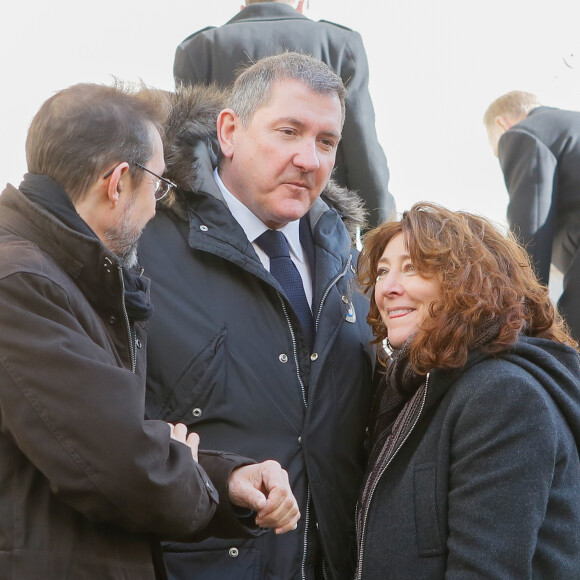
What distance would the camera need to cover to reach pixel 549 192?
4.07 m

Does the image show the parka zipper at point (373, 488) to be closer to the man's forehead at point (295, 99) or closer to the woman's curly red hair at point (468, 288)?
the woman's curly red hair at point (468, 288)

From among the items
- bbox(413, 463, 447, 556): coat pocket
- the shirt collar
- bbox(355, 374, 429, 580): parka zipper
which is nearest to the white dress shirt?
the shirt collar

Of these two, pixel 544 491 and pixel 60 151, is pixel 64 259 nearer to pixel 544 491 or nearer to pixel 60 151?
pixel 60 151

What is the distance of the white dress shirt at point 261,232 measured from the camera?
2.75 metres

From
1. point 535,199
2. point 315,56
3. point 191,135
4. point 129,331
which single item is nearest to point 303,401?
point 129,331

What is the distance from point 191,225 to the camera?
261 cm

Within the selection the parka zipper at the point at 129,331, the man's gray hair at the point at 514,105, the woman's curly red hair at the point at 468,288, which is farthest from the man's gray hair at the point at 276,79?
the man's gray hair at the point at 514,105

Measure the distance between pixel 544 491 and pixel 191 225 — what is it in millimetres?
1142

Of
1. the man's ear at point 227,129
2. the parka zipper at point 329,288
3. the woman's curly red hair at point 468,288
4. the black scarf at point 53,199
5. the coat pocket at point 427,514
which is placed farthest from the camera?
the man's ear at point 227,129

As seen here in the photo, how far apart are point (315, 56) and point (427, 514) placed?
1.83 metres

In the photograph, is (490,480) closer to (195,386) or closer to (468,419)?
(468,419)

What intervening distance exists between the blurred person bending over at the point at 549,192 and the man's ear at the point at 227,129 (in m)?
1.55

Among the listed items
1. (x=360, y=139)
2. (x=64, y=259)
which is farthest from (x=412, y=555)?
(x=360, y=139)

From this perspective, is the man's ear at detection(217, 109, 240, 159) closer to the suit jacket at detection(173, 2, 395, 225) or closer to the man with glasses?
the suit jacket at detection(173, 2, 395, 225)
